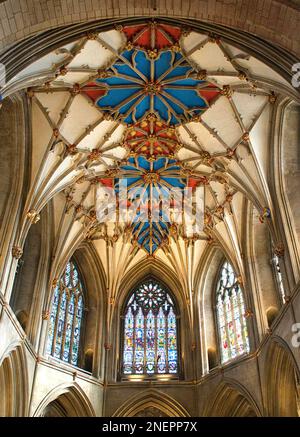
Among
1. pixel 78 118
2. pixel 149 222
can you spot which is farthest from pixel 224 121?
pixel 149 222

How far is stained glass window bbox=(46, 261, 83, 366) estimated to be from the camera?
17766 millimetres

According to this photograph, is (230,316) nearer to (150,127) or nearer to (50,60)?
(150,127)

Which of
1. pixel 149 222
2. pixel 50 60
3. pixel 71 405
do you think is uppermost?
pixel 149 222

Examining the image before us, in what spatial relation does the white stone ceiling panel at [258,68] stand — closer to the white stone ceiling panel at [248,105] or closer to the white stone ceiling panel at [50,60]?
the white stone ceiling panel at [248,105]

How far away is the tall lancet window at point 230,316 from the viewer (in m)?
17.4

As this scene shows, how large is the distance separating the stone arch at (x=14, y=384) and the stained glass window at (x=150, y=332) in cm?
538

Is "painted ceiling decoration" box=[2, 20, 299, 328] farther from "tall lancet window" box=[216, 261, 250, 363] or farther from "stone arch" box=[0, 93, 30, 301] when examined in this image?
"tall lancet window" box=[216, 261, 250, 363]

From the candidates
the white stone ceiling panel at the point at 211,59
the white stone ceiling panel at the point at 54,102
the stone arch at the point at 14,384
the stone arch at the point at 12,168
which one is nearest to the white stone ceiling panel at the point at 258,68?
the white stone ceiling panel at the point at 211,59

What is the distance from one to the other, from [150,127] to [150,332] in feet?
29.2

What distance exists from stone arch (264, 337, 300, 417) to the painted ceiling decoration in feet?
12.0

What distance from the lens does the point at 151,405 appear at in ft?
58.6

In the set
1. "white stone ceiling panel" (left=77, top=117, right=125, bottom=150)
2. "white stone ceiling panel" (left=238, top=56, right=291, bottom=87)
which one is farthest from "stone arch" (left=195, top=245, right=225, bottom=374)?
"white stone ceiling panel" (left=238, top=56, right=291, bottom=87)

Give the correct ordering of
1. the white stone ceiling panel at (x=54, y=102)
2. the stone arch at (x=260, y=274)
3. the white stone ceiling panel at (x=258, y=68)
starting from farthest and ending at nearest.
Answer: the stone arch at (x=260, y=274), the white stone ceiling panel at (x=54, y=102), the white stone ceiling panel at (x=258, y=68)

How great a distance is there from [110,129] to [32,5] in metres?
7.94
